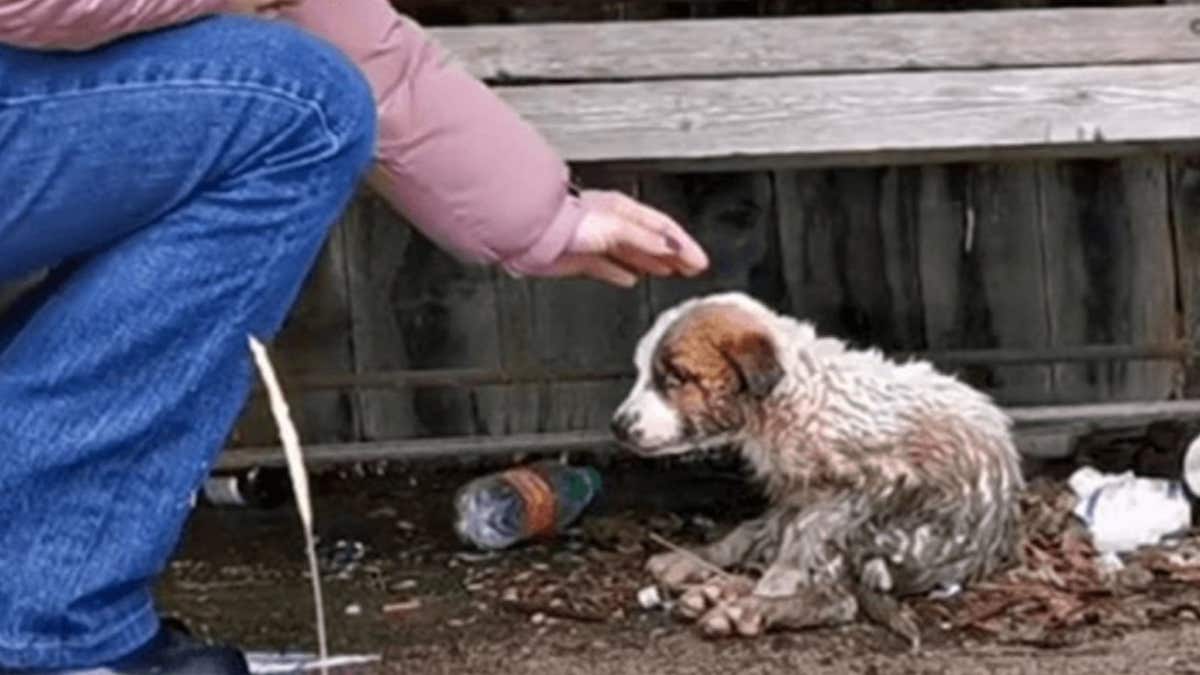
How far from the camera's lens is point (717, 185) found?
371 cm

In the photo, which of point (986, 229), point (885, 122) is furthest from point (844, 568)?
point (986, 229)

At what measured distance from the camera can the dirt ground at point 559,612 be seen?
2.54 meters

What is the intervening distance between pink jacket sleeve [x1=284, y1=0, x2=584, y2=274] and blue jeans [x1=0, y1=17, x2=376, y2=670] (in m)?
0.27

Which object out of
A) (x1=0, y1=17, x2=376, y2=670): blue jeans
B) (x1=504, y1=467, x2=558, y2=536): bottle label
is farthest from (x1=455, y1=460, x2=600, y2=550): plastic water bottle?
(x1=0, y1=17, x2=376, y2=670): blue jeans

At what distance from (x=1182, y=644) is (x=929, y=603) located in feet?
1.10

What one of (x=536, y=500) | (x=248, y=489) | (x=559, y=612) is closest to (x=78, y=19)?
(x=559, y=612)

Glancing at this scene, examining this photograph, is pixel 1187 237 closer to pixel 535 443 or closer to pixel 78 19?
pixel 535 443

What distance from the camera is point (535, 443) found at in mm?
3410

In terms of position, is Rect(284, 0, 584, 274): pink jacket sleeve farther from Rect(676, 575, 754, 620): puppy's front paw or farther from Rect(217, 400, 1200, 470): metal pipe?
Rect(217, 400, 1200, 470): metal pipe

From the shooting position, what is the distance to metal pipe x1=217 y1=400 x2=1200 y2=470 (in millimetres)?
3346

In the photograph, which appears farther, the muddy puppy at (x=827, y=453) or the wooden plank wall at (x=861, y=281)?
the wooden plank wall at (x=861, y=281)

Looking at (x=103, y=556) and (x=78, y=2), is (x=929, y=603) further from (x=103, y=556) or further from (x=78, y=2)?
(x=78, y=2)

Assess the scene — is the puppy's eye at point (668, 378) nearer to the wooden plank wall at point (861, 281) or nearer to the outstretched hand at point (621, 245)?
the outstretched hand at point (621, 245)

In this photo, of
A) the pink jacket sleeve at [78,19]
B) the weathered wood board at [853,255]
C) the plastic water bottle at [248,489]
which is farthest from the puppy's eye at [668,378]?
the pink jacket sleeve at [78,19]
